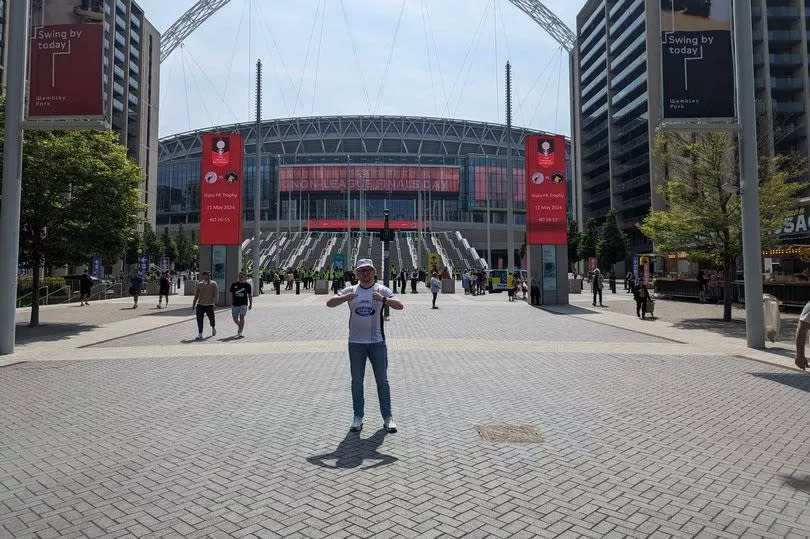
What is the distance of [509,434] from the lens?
17.1 feet

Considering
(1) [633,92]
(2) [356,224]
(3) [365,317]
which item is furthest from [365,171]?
(3) [365,317]

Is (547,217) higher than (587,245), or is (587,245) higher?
(587,245)

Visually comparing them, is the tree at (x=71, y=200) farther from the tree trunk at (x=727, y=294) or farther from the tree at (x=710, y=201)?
the tree trunk at (x=727, y=294)

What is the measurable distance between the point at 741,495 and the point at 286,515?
3.29 metres

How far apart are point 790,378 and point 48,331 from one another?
56.9ft

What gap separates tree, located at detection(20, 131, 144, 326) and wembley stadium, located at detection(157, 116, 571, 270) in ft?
208

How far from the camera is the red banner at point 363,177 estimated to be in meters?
93.9

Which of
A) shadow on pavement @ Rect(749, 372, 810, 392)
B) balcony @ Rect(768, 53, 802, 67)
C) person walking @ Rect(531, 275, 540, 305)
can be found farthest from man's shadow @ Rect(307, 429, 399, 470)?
balcony @ Rect(768, 53, 802, 67)

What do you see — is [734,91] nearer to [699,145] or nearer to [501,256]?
[699,145]

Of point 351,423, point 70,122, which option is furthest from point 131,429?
point 70,122

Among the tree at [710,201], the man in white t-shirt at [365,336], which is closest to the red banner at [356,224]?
the tree at [710,201]

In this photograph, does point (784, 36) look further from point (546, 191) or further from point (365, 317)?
point (365, 317)

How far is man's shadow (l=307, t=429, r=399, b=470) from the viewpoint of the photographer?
14.4 ft

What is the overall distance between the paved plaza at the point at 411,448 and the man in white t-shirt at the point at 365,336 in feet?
0.92
